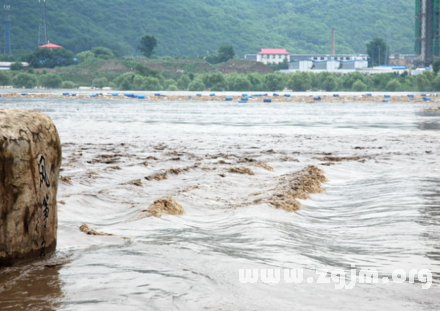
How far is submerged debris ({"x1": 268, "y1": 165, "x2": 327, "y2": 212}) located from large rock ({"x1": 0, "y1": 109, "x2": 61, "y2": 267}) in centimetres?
567

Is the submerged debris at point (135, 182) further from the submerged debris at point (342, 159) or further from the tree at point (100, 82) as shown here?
the tree at point (100, 82)

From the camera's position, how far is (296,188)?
52.3 feet

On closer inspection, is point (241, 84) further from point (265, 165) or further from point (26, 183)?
point (26, 183)

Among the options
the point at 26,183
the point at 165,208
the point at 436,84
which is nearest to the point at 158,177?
the point at 165,208

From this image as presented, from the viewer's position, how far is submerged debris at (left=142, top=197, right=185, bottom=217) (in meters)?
12.4

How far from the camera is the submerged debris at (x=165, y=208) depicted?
1236cm

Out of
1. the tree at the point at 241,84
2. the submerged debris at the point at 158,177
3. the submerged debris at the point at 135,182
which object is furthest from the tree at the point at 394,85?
the submerged debris at the point at 135,182

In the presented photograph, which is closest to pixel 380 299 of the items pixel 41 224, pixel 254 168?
pixel 41 224

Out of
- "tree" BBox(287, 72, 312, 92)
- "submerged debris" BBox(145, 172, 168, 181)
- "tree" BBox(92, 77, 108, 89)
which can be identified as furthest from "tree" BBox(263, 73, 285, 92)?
"submerged debris" BBox(145, 172, 168, 181)

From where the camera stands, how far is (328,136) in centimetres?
3950

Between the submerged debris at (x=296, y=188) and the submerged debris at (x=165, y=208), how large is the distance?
178 centimetres

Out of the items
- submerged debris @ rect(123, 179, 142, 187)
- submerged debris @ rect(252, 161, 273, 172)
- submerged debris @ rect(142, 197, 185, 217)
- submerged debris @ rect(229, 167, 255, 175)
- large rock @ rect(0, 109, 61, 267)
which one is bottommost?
submerged debris @ rect(252, 161, 273, 172)

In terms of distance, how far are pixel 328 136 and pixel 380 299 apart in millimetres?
32490

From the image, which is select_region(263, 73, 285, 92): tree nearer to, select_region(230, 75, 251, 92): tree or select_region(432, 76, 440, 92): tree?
select_region(230, 75, 251, 92): tree
